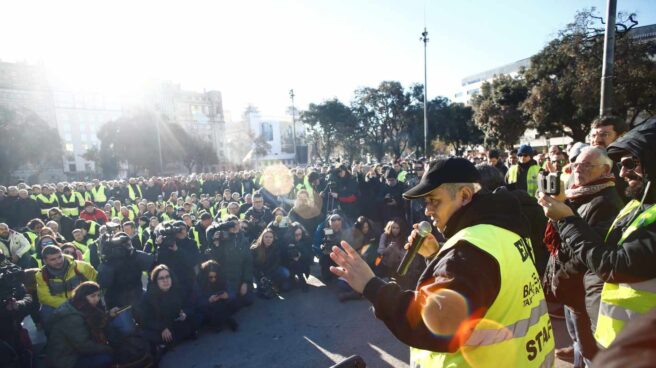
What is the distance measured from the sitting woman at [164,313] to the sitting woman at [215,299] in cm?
29

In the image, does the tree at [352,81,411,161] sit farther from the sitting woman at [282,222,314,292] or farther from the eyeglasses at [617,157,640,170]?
the eyeglasses at [617,157,640,170]

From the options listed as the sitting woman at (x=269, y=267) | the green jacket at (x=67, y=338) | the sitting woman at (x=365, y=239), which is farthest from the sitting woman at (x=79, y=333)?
the sitting woman at (x=365, y=239)

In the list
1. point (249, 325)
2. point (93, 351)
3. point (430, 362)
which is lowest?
point (249, 325)

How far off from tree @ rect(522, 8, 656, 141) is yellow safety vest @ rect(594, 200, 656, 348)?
587 inches

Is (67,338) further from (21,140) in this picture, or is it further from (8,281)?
(21,140)

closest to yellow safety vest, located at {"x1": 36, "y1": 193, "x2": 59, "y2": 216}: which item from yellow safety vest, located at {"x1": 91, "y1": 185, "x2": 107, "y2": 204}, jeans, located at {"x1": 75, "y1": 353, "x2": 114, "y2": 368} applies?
yellow safety vest, located at {"x1": 91, "y1": 185, "x2": 107, "y2": 204}

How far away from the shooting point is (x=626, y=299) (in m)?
1.81

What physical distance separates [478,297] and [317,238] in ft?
19.9

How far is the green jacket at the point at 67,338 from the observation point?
3.67 metres

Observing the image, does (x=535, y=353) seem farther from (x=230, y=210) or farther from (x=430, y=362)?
(x=230, y=210)

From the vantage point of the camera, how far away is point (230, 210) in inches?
334

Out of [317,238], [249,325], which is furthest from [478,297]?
[317,238]

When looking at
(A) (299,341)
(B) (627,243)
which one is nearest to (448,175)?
(B) (627,243)

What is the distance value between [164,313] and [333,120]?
3429 cm
